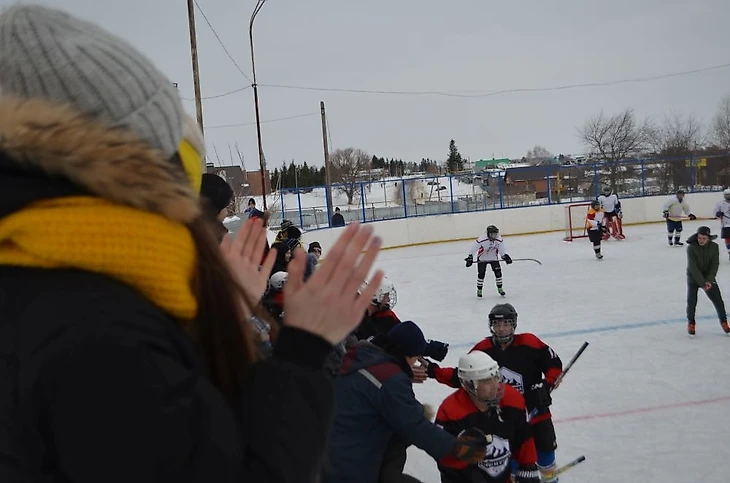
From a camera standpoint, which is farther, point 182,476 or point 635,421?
point 635,421

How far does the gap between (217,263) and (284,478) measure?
0.99 ft

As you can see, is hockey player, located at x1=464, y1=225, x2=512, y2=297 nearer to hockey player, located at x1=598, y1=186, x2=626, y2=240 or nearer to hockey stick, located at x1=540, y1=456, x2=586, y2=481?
hockey stick, located at x1=540, y1=456, x2=586, y2=481

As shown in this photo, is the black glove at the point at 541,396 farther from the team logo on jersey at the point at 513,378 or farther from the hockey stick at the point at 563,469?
the hockey stick at the point at 563,469

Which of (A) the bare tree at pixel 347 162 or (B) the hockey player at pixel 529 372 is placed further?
(A) the bare tree at pixel 347 162

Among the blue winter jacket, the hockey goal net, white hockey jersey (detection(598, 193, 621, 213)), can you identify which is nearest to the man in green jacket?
the blue winter jacket

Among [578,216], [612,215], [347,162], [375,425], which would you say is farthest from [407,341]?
[347,162]

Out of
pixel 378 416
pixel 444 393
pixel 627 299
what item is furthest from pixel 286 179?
A: pixel 378 416

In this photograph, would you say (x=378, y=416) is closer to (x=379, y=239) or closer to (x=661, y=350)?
(x=379, y=239)

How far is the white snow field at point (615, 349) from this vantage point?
434 cm

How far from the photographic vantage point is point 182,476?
0.68m

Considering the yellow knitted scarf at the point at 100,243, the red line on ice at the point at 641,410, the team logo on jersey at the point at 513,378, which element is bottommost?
the red line on ice at the point at 641,410

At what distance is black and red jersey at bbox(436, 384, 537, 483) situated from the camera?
3180mm

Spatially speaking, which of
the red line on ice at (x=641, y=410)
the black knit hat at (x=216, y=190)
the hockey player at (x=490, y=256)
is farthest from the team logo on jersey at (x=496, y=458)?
the hockey player at (x=490, y=256)

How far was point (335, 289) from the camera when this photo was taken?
848mm
